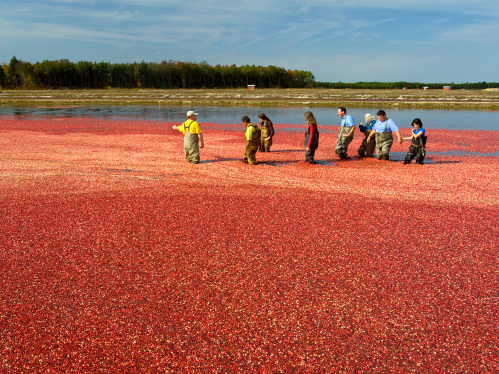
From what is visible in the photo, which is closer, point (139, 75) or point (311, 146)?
point (311, 146)

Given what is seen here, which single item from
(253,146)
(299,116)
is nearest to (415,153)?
(253,146)

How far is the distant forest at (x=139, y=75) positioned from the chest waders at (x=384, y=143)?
3748 inches

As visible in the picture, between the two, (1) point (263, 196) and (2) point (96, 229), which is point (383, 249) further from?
(2) point (96, 229)

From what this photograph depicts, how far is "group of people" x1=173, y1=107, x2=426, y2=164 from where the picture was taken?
11023mm

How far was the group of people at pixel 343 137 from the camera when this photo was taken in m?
11.0

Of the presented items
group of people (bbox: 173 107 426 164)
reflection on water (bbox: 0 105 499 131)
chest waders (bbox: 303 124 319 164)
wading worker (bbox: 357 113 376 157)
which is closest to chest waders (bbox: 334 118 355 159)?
group of people (bbox: 173 107 426 164)

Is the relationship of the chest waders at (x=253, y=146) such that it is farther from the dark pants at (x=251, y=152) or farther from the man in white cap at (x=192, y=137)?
the man in white cap at (x=192, y=137)

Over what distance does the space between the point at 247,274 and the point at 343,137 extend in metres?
8.69

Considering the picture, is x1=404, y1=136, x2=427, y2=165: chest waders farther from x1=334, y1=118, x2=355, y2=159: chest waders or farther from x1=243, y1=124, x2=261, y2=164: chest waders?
x1=243, y1=124, x2=261, y2=164: chest waders

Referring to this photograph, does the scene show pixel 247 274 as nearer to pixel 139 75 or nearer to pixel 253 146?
pixel 253 146

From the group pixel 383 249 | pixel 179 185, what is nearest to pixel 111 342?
pixel 383 249

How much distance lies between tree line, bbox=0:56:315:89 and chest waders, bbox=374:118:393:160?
3757 inches

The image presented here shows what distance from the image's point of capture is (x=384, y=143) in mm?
12008

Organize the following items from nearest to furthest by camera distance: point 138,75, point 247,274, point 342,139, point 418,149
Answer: point 247,274, point 418,149, point 342,139, point 138,75
